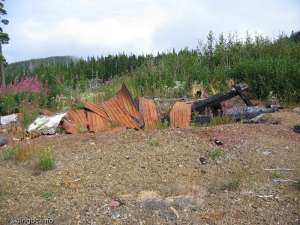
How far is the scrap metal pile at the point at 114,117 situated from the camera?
7812 mm

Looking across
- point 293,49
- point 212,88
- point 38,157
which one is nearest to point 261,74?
point 212,88

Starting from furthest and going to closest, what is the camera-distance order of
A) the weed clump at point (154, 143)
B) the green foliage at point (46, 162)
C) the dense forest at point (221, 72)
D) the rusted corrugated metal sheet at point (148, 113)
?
the dense forest at point (221, 72) → the rusted corrugated metal sheet at point (148, 113) → the weed clump at point (154, 143) → the green foliage at point (46, 162)

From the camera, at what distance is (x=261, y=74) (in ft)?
35.8

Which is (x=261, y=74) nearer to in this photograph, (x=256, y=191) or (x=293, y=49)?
(x=293, y=49)

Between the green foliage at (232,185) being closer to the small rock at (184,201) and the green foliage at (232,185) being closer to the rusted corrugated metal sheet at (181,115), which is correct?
the small rock at (184,201)

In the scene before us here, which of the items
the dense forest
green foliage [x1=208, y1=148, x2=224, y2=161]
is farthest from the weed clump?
the dense forest

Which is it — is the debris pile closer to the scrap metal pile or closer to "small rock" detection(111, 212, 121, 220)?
the scrap metal pile

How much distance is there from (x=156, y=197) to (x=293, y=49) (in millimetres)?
10062

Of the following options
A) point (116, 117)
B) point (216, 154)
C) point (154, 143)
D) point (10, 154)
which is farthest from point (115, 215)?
point (116, 117)

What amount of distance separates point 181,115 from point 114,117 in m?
1.17

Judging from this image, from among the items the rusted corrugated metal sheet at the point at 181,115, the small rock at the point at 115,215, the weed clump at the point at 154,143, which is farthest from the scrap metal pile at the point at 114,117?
the small rock at the point at 115,215

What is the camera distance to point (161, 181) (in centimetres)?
509

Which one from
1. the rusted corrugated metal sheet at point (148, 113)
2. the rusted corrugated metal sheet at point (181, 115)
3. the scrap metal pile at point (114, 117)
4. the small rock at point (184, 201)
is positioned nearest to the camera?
the small rock at point (184, 201)

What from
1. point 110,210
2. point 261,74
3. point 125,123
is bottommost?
point 110,210
